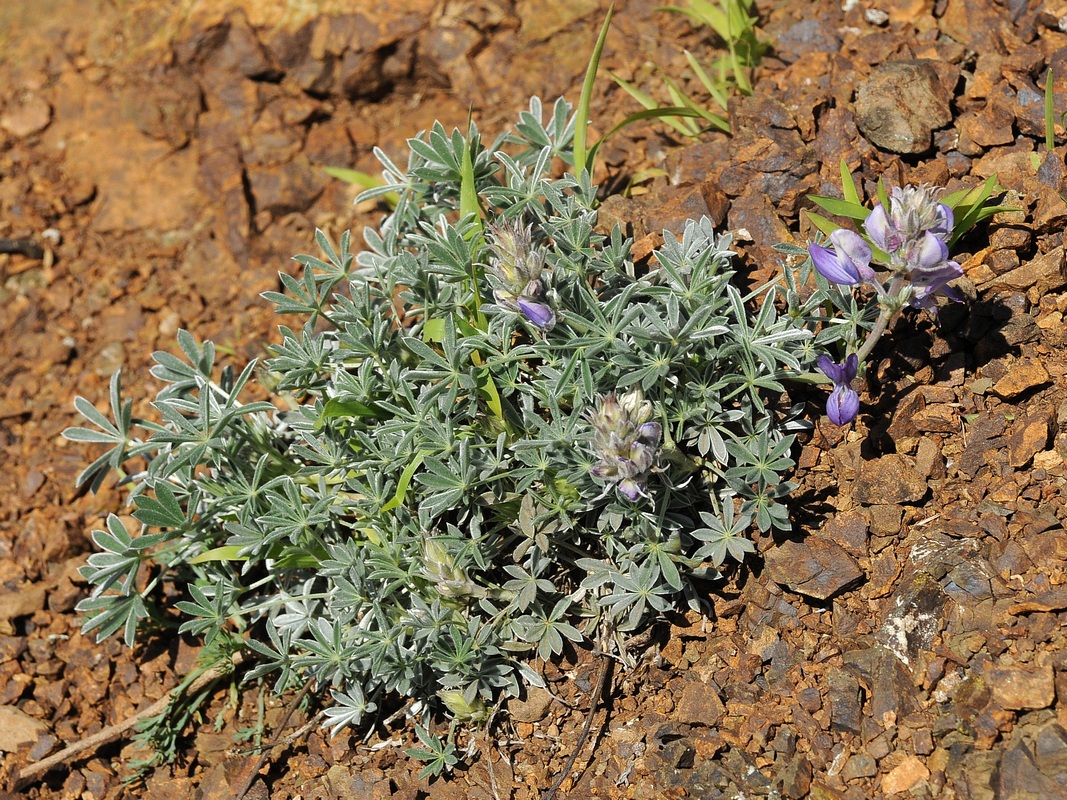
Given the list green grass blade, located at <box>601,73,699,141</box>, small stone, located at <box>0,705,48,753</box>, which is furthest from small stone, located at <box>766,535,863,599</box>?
small stone, located at <box>0,705,48,753</box>

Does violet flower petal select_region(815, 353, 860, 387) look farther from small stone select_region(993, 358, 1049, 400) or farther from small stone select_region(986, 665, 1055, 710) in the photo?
small stone select_region(986, 665, 1055, 710)

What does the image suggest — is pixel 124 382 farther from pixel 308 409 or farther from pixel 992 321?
pixel 992 321

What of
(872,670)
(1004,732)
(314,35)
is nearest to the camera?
(1004,732)

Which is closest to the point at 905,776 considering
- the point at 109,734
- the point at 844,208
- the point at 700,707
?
the point at 700,707

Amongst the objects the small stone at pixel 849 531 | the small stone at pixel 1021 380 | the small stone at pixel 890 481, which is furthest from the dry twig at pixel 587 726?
the small stone at pixel 1021 380

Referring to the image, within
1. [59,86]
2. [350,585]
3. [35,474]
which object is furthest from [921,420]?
[59,86]

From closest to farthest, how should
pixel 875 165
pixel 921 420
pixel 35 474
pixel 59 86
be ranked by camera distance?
Result: pixel 921 420 → pixel 875 165 → pixel 35 474 → pixel 59 86
